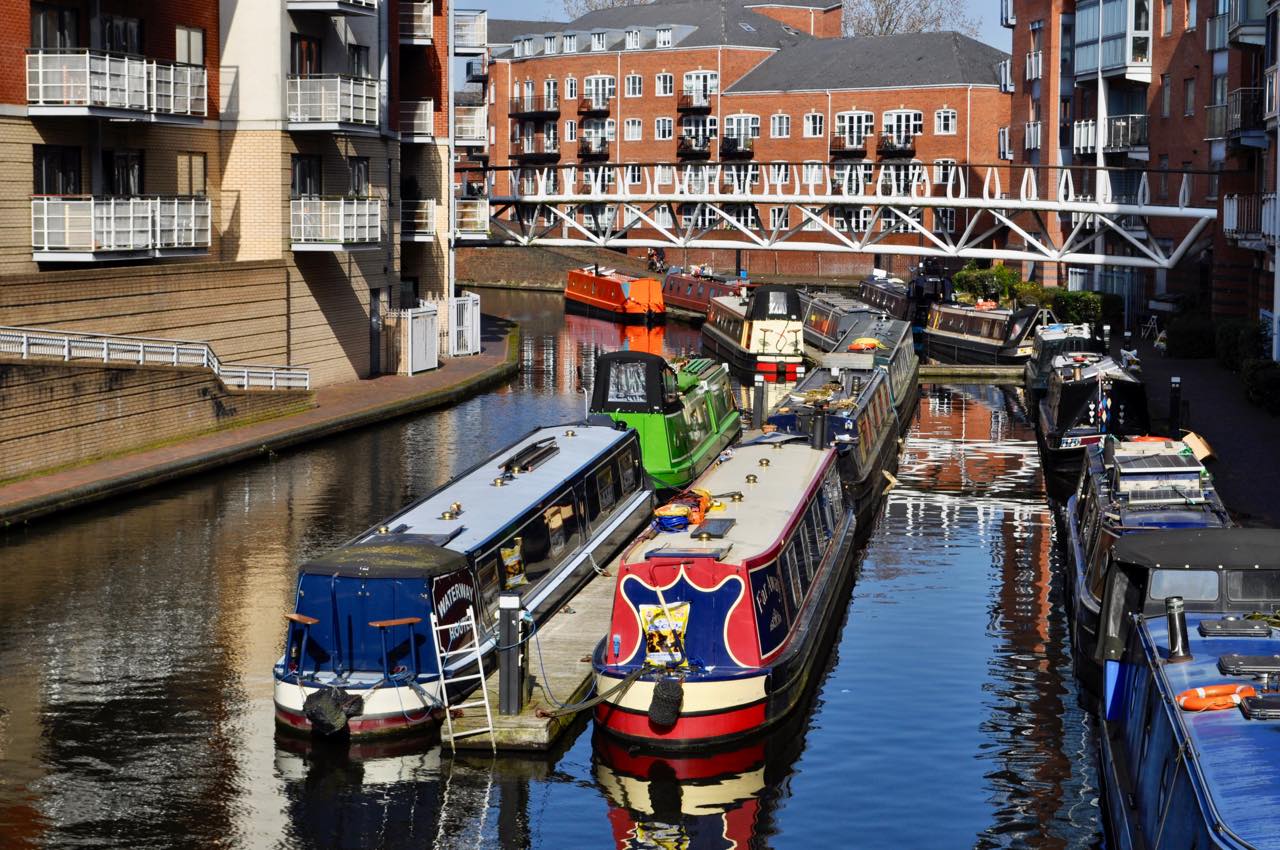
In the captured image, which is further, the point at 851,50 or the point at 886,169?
the point at 851,50

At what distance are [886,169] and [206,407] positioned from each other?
189ft

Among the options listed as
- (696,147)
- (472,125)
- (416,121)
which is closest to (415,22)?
(416,121)

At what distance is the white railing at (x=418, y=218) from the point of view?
53.3 m

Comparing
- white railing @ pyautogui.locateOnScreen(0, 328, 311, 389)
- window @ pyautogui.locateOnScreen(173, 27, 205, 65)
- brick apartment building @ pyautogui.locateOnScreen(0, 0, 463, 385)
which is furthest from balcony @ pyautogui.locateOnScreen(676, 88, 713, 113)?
white railing @ pyautogui.locateOnScreen(0, 328, 311, 389)

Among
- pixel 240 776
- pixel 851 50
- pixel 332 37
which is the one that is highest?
pixel 851 50

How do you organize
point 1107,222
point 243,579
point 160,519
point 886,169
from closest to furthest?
1. point 243,579
2. point 160,519
3. point 1107,222
4. point 886,169

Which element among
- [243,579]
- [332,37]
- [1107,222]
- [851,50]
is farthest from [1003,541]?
[851,50]

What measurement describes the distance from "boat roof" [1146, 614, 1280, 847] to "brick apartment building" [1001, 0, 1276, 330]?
112ft

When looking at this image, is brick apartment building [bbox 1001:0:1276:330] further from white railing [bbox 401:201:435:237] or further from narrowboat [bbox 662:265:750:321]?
white railing [bbox 401:201:435:237]

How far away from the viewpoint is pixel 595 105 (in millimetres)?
100500

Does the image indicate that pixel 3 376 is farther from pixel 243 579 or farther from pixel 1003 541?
pixel 1003 541

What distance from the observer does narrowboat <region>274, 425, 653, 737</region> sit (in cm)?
1814

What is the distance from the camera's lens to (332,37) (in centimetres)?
4600

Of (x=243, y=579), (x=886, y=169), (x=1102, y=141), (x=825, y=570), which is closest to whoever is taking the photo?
(x=825, y=570)
